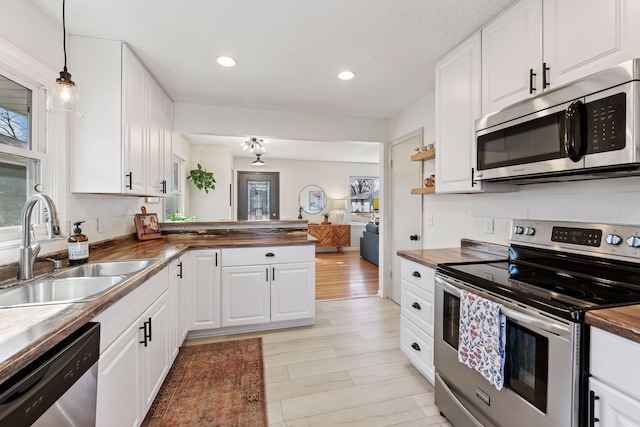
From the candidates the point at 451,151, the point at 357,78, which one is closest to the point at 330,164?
the point at 357,78

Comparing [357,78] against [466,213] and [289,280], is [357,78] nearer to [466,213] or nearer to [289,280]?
[466,213]

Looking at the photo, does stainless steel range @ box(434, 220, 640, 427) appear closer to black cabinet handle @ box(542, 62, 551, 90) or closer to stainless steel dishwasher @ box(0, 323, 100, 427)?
black cabinet handle @ box(542, 62, 551, 90)

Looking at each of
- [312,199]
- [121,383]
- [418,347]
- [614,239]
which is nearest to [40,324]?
[121,383]

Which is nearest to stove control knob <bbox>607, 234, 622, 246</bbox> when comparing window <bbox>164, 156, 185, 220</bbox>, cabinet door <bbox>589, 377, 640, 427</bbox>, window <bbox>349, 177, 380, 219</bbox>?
cabinet door <bbox>589, 377, 640, 427</bbox>

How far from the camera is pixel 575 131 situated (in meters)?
1.21

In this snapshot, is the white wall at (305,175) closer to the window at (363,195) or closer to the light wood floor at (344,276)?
the window at (363,195)

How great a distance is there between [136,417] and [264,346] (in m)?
1.19

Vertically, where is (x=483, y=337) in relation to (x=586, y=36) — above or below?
below

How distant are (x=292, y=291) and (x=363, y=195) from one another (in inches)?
219

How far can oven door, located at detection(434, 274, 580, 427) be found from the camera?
101cm

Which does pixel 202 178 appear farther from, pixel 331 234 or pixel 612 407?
pixel 612 407

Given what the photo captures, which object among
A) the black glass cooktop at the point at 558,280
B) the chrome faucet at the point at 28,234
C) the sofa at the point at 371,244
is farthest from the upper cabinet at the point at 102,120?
the sofa at the point at 371,244

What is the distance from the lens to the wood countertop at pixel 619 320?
0.83 m

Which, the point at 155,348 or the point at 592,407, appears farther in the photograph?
the point at 155,348
